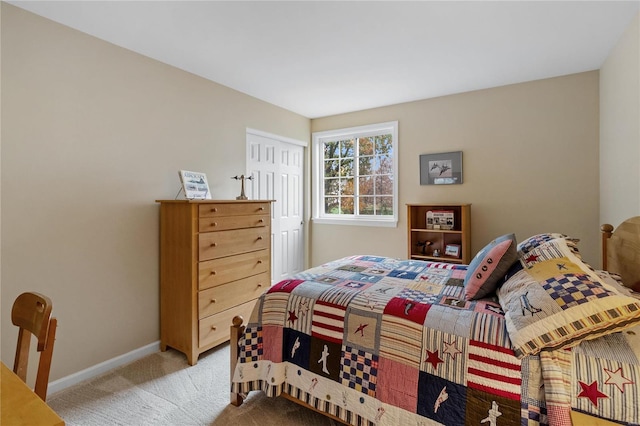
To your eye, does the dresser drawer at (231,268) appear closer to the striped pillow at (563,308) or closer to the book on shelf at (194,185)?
the book on shelf at (194,185)

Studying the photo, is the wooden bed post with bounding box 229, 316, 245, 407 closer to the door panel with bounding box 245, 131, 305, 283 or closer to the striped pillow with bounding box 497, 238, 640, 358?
the striped pillow with bounding box 497, 238, 640, 358

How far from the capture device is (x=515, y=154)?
3.37m

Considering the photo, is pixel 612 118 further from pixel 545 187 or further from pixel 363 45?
pixel 363 45

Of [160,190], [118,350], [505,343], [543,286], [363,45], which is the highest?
[363,45]

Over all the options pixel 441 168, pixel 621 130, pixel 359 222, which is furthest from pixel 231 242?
pixel 621 130

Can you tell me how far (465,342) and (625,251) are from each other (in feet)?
4.75

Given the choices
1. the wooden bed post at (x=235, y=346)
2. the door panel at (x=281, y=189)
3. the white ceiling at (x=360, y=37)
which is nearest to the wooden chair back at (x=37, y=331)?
the wooden bed post at (x=235, y=346)

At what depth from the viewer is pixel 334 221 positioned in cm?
457

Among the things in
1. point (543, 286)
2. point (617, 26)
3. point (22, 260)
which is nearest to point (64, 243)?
point (22, 260)

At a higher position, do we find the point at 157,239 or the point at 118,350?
the point at 157,239

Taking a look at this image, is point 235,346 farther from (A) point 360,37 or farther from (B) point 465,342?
(A) point 360,37

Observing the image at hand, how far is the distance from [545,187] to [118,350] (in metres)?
4.31

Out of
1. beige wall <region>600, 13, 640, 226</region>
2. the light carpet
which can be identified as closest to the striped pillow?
the light carpet

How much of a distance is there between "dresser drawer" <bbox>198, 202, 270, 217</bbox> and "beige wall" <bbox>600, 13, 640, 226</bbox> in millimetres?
2915
